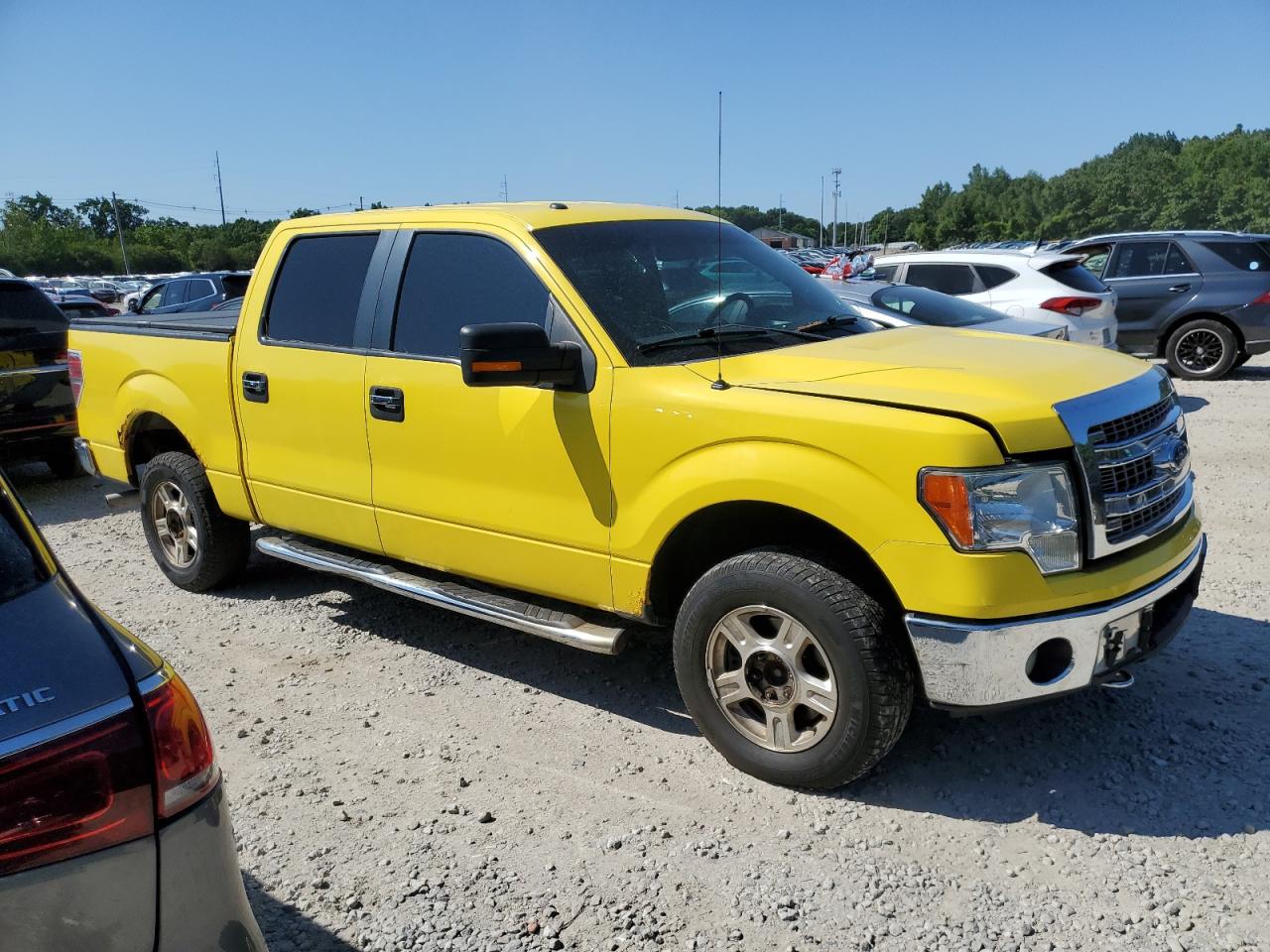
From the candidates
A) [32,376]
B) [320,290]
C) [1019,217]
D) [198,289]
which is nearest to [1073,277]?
[320,290]

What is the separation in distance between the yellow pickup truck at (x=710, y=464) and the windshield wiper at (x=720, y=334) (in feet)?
0.05

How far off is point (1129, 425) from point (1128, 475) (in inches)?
6.9

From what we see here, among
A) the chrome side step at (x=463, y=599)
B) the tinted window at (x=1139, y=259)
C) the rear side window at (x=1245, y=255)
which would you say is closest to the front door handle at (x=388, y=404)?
the chrome side step at (x=463, y=599)

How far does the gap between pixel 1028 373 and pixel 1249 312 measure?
34.4 ft

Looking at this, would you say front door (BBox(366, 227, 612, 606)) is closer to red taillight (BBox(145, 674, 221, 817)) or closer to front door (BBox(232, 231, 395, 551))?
front door (BBox(232, 231, 395, 551))

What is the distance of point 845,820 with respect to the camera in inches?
130

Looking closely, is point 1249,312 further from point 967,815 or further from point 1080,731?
point 967,815

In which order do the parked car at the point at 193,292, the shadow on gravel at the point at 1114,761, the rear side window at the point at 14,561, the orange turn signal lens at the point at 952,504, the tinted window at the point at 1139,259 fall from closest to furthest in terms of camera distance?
the rear side window at the point at 14,561 → the orange turn signal lens at the point at 952,504 → the shadow on gravel at the point at 1114,761 → the tinted window at the point at 1139,259 → the parked car at the point at 193,292

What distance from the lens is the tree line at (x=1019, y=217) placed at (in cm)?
9438

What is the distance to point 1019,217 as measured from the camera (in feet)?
451

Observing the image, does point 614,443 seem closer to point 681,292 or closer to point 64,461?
point 681,292

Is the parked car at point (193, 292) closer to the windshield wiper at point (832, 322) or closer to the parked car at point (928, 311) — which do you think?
the parked car at point (928, 311)

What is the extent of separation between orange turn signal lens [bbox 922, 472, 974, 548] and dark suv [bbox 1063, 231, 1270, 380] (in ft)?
36.1

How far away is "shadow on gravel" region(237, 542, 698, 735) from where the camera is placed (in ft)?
13.9
